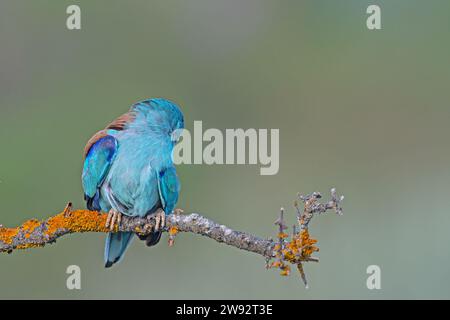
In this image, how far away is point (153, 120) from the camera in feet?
17.1

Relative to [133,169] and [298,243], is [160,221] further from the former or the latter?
[298,243]

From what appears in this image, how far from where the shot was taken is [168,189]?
4.98m

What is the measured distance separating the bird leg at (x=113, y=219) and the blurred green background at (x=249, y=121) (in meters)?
3.52

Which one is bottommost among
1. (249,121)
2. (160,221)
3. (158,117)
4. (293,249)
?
(293,249)

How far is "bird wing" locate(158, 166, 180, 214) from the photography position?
494cm

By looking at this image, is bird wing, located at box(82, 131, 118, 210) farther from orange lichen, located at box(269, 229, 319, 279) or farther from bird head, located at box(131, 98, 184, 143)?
orange lichen, located at box(269, 229, 319, 279)

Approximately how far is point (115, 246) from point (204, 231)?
127 cm

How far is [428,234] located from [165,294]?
9.68 ft

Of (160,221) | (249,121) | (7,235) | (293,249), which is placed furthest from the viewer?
(249,121)

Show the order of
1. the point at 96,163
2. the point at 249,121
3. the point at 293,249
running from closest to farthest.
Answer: the point at 293,249 < the point at 96,163 < the point at 249,121

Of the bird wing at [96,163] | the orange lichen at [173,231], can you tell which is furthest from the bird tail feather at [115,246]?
the orange lichen at [173,231]

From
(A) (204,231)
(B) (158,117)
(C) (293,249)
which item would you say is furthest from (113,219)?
(C) (293,249)

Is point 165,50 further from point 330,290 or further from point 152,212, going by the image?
point 152,212

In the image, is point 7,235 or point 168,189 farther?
point 168,189
